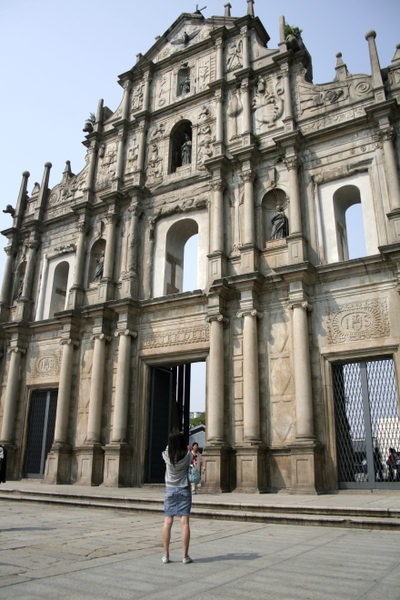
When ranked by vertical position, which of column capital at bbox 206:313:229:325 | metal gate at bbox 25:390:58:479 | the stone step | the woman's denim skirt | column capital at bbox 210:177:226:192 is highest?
column capital at bbox 210:177:226:192

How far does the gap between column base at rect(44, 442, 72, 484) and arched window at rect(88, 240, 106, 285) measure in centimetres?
642

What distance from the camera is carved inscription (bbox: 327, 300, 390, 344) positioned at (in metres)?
12.9

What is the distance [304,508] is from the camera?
8.83 meters

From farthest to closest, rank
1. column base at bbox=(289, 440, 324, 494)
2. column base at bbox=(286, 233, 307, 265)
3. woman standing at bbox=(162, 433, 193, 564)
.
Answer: column base at bbox=(286, 233, 307, 265) → column base at bbox=(289, 440, 324, 494) → woman standing at bbox=(162, 433, 193, 564)

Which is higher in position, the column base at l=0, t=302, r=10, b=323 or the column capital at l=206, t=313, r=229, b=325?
the column base at l=0, t=302, r=10, b=323

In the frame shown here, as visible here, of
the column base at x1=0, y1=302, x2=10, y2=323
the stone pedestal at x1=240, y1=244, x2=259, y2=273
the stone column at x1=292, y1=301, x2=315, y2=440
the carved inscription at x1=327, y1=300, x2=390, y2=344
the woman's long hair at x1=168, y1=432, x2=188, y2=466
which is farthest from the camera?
the column base at x1=0, y1=302, x2=10, y2=323

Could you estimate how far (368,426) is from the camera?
1265 cm

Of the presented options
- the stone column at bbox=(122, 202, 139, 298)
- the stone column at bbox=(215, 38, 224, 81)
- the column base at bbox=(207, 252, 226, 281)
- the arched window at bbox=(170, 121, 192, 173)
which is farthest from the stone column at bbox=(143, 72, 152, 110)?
the column base at bbox=(207, 252, 226, 281)

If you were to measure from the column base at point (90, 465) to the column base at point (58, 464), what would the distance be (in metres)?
0.66

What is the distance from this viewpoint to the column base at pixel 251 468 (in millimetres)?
12859

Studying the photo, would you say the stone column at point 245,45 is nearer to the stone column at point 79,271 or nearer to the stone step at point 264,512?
the stone column at point 79,271

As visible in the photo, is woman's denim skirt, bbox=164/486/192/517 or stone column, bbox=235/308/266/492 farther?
stone column, bbox=235/308/266/492

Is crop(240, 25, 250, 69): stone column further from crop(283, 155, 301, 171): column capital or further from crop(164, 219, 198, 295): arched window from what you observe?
crop(164, 219, 198, 295): arched window

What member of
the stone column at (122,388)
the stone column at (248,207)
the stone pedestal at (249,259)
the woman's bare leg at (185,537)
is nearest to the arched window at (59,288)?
the stone column at (122,388)
